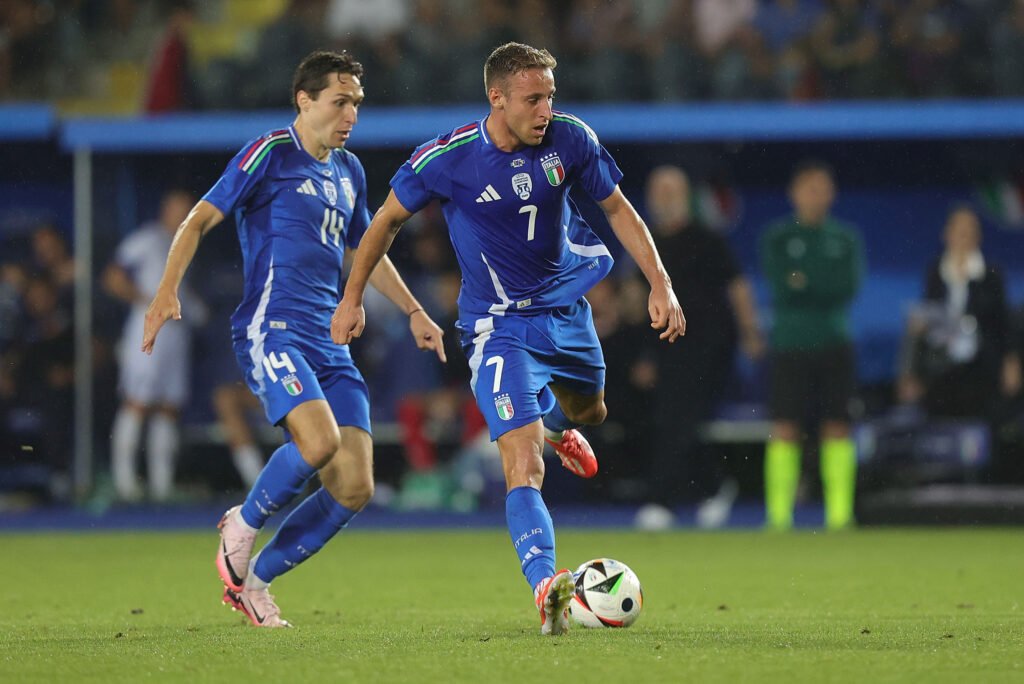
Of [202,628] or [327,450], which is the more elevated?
[327,450]

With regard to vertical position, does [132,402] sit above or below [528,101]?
below

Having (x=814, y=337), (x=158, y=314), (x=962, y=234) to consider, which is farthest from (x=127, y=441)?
(x=158, y=314)

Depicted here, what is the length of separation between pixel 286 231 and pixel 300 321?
15.5 inches

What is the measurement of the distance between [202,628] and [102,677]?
1615mm

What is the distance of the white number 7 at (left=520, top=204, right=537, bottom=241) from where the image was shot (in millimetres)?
6473

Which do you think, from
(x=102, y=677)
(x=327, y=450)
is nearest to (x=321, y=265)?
(x=327, y=450)

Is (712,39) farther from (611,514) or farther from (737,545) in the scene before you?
(737,545)

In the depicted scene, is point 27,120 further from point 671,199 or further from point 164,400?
point 671,199

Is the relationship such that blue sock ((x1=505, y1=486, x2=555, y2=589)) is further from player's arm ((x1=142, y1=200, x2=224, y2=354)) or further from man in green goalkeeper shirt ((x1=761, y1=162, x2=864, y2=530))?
man in green goalkeeper shirt ((x1=761, y1=162, x2=864, y2=530))

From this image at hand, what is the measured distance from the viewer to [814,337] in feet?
40.9

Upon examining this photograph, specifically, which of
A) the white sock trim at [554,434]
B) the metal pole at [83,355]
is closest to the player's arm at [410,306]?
the white sock trim at [554,434]

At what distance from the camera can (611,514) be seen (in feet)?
47.3

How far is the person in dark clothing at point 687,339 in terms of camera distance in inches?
496

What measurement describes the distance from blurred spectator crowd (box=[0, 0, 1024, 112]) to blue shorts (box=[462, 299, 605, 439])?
9.29 m
